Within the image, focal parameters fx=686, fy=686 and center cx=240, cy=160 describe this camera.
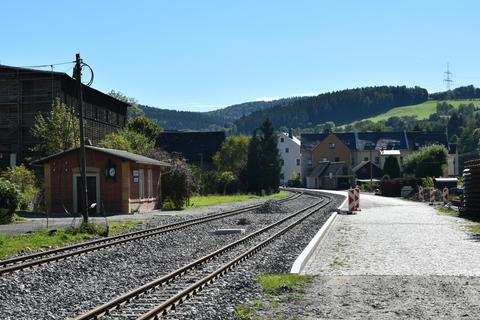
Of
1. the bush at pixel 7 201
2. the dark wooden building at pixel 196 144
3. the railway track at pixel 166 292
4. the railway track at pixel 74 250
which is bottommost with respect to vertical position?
the railway track at pixel 166 292

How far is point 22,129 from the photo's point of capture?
56.3m

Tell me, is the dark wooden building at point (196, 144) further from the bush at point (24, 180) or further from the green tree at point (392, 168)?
the bush at point (24, 180)

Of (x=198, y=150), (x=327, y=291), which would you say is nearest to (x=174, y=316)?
(x=327, y=291)

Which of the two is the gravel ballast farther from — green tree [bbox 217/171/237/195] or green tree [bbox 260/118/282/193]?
green tree [bbox 260/118/282/193]

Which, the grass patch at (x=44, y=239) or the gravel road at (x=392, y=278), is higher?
the grass patch at (x=44, y=239)

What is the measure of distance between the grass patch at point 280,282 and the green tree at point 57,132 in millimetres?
39166

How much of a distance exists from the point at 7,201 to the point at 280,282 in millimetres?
21045

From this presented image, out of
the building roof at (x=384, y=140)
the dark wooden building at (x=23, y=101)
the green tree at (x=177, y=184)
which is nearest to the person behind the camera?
the green tree at (x=177, y=184)

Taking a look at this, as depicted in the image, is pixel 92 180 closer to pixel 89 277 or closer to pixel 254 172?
pixel 89 277

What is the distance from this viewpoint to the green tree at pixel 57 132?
5069 centimetres

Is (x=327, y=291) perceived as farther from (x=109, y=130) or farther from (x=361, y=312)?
(x=109, y=130)

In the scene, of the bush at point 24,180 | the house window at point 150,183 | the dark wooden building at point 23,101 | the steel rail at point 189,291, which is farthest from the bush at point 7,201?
the dark wooden building at point 23,101

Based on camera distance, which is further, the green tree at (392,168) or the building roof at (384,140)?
the building roof at (384,140)

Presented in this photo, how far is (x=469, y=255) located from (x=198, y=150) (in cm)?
9860
